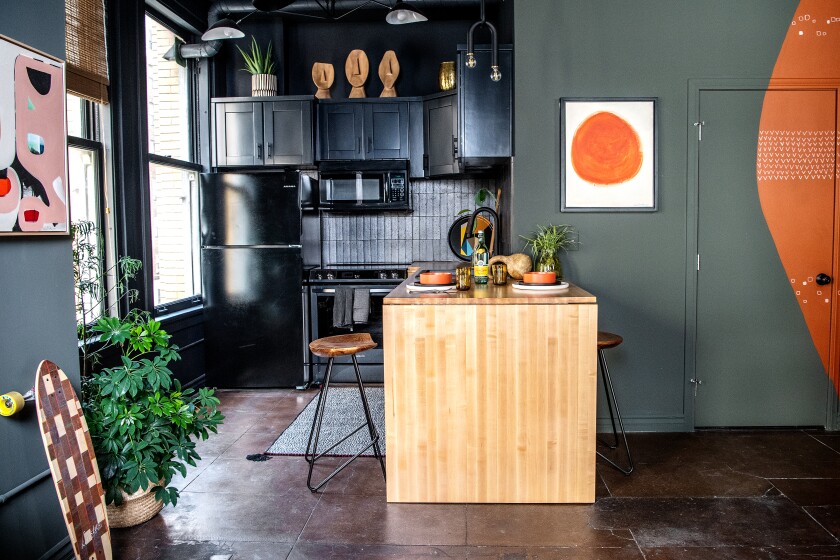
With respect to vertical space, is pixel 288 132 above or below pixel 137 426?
above

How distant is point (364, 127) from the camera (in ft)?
18.2

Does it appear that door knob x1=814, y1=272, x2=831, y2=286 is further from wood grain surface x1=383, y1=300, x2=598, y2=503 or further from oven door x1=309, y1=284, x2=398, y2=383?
oven door x1=309, y1=284, x2=398, y2=383

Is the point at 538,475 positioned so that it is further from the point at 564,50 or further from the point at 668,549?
the point at 564,50

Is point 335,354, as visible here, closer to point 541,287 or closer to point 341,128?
point 541,287

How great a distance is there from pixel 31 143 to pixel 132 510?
1599 millimetres

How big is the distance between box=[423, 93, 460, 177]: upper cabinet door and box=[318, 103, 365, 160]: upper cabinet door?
596 mm

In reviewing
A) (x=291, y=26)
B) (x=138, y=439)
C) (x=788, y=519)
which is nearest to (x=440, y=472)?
(x=138, y=439)

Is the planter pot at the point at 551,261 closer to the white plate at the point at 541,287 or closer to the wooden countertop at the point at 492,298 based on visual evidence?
the white plate at the point at 541,287

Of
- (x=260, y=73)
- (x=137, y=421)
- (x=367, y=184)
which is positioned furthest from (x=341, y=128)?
(x=137, y=421)

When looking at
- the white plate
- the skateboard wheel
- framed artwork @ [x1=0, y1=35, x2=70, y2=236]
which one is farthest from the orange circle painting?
the skateboard wheel

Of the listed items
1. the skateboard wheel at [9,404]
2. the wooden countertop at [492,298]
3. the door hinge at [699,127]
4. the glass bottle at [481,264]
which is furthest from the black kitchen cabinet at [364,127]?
the skateboard wheel at [9,404]

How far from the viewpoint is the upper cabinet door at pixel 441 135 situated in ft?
17.2

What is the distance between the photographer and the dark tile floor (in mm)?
2531

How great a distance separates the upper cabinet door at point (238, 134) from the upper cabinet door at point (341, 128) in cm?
54
